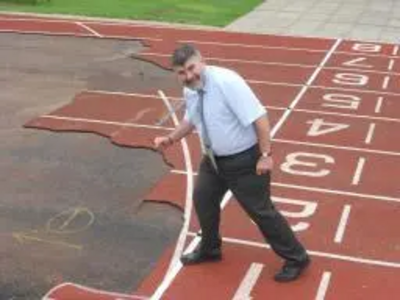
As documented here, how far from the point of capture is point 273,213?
6.69 m

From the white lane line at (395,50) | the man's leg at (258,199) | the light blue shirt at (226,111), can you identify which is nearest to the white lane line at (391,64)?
the white lane line at (395,50)

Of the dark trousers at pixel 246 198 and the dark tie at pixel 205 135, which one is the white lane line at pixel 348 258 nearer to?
the dark trousers at pixel 246 198

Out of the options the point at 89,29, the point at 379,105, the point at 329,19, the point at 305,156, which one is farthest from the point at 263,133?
the point at 329,19

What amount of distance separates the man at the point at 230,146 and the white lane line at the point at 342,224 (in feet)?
2.91

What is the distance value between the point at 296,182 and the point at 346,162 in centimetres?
107

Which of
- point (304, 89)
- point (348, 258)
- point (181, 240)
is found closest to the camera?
point (348, 258)

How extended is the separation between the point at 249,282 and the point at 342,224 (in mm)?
1692

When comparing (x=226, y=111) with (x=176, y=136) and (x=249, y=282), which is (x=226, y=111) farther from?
(x=249, y=282)

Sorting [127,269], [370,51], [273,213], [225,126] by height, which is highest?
[225,126]

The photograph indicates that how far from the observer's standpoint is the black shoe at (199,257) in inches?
285

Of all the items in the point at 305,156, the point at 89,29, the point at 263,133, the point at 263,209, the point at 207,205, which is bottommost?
the point at 89,29

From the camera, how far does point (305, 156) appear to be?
1034 centimetres

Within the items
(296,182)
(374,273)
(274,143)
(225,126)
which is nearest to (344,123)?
(274,143)

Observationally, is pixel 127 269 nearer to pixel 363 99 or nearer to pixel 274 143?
pixel 274 143
